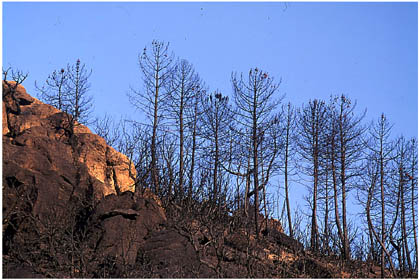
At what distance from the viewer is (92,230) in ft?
55.9

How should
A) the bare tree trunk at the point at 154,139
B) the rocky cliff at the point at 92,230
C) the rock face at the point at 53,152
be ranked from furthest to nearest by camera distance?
the bare tree trunk at the point at 154,139 < the rock face at the point at 53,152 < the rocky cliff at the point at 92,230

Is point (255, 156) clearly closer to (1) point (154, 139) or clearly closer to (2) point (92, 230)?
(1) point (154, 139)

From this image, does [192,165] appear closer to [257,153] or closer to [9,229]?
[257,153]

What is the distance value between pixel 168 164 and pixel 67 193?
4106mm

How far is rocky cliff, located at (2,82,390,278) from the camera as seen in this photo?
51.3ft

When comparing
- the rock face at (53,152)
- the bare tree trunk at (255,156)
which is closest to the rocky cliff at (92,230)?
the rock face at (53,152)

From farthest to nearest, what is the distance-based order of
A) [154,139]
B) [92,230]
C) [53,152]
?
[154,139] → [53,152] → [92,230]

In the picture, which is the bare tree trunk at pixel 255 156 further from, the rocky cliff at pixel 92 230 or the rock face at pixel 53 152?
the rock face at pixel 53 152

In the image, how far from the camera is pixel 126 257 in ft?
52.3

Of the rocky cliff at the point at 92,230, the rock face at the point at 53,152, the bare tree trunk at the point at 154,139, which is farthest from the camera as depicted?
the bare tree trunk at the point at 154,139

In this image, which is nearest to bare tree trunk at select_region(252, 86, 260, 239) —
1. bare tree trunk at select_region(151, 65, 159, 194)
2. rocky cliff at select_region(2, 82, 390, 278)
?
rocky cliff at select_region(2, 82, 390, 278)

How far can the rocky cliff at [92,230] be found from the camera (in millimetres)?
15625

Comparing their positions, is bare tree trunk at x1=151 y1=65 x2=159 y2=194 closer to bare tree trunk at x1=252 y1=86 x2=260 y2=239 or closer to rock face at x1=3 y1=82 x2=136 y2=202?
rock face at x1=3 y1=82 x2=136 y2=202

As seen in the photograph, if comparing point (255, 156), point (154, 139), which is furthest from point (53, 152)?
point (255, 156)
